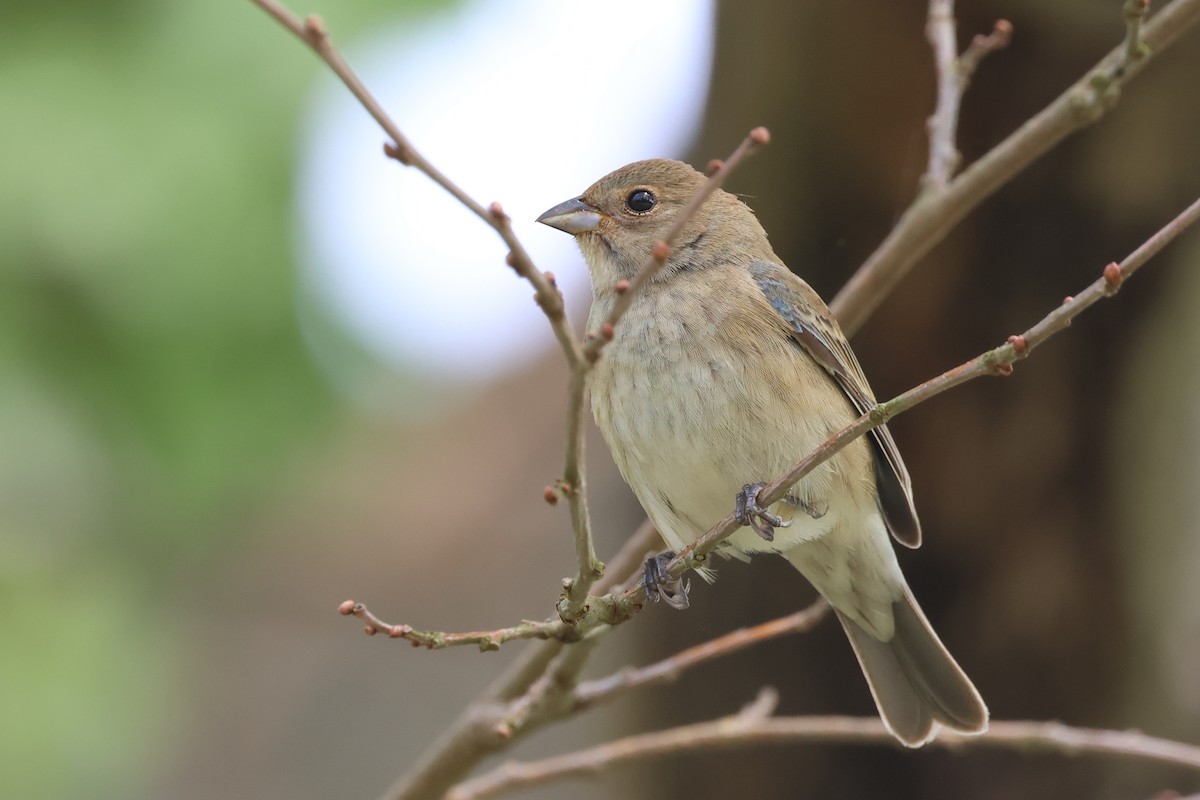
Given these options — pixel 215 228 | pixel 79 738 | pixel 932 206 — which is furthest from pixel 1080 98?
pixel 79 738

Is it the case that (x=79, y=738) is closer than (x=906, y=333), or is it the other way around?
(x=79, y=738)

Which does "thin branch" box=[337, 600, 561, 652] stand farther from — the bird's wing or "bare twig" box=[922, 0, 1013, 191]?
"bare twig" box=[922, 0, 1013, 191]

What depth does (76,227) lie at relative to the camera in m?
4.04

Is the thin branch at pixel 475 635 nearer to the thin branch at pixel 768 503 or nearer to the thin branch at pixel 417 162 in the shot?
the thin branch at pixel 768 503

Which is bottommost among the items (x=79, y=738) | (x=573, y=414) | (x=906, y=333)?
(x=906, y=333)

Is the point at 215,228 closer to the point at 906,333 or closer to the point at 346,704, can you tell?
the point at 906,333

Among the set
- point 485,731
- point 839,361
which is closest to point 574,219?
point 839,361

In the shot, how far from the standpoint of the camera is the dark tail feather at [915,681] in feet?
12.3

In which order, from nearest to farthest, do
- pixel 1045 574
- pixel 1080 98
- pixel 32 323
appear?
1. pixel 1080 98
2. pixel 32 323
3. pixel 1045 574

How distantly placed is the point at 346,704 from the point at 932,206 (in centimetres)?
451

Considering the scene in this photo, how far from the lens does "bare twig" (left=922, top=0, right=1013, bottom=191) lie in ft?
11.7

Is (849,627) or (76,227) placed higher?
(76,227)

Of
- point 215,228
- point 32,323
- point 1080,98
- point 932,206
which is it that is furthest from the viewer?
point 215,228

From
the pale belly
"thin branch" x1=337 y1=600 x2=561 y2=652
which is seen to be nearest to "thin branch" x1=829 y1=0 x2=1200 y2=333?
Answer: the pale belly
